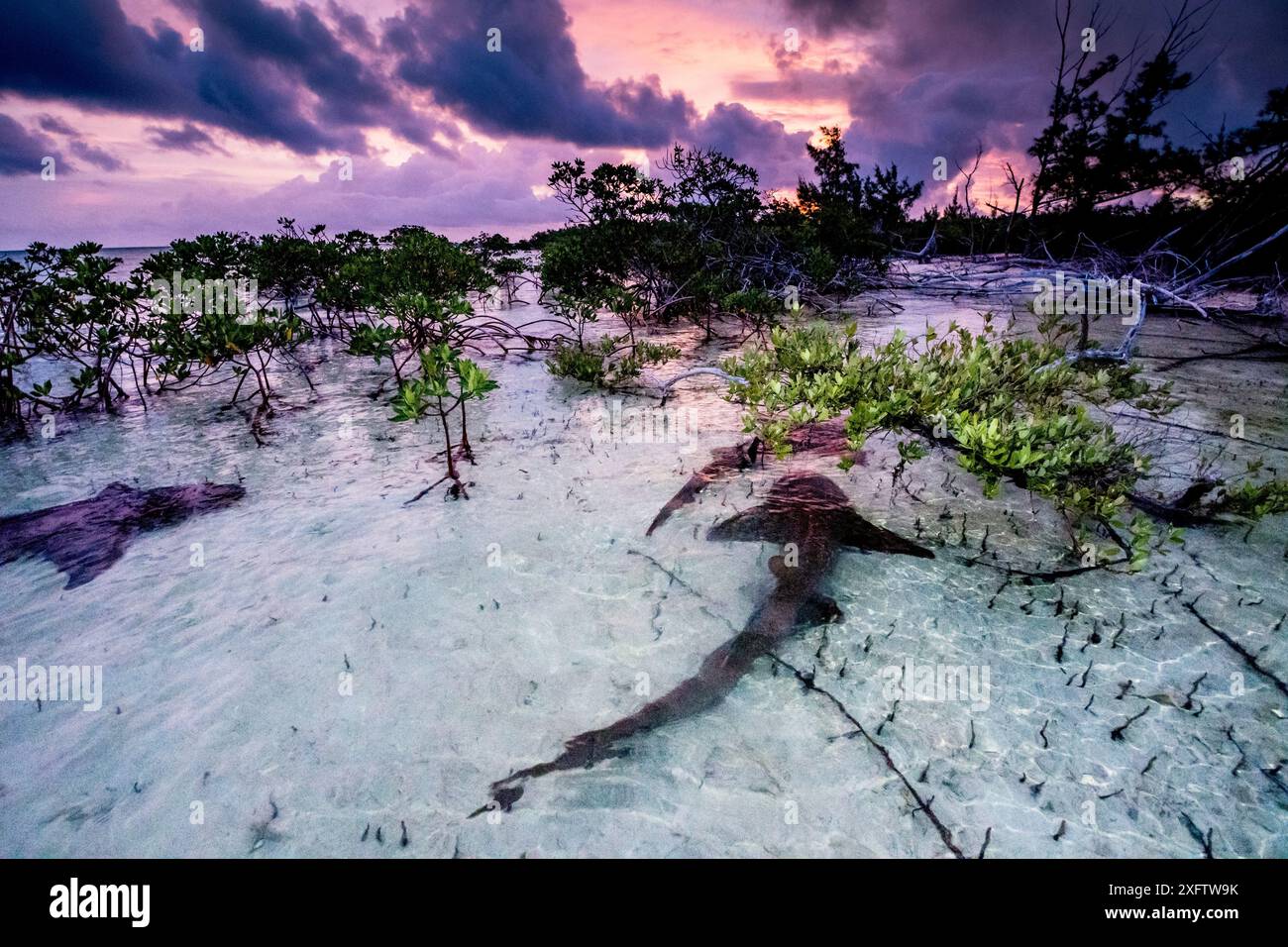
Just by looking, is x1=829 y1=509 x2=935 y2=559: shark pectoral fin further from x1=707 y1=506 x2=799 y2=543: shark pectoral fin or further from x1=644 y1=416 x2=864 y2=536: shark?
x1=644 y1=416 x2=864 y2=536: shark

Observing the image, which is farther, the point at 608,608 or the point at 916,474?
the point at 916,474

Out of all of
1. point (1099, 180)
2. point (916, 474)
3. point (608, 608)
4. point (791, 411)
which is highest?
point (1099, 180)

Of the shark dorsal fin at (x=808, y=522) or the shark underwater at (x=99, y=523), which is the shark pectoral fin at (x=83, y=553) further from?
the shark dorsal fin at (x=808, y=522)

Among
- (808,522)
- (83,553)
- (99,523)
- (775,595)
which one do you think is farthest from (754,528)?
(99,523)

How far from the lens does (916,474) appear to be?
6414 mm

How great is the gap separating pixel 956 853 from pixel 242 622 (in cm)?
509

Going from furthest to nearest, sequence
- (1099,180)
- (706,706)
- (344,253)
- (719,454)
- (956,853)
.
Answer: (1099,180) → (344,253) → (719,454) → (706,706) → (956,853)

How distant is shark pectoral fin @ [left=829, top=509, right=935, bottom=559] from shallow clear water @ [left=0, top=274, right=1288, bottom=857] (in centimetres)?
20

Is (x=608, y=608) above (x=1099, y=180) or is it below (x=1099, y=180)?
below

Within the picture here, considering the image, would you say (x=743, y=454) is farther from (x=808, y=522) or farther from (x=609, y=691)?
(x=609, y=691)

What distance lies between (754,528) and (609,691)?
8.15 ft

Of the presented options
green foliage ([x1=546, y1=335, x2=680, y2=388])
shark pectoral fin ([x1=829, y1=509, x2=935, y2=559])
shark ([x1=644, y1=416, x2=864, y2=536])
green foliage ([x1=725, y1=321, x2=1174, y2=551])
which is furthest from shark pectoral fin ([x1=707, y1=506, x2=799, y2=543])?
green foliage ([x1=546, y1=335, x2=680, y2=388])
